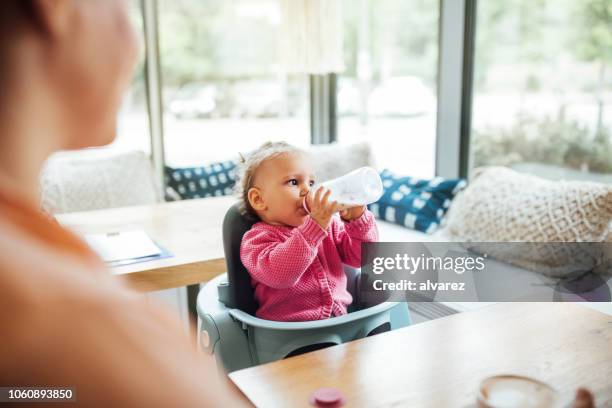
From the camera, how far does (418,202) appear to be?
2160mm

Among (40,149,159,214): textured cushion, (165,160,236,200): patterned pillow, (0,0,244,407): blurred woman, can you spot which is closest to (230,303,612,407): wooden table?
(0,0,244,407): blurred woman

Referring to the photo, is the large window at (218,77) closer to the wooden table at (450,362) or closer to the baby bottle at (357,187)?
the baby bottle at (357,187)

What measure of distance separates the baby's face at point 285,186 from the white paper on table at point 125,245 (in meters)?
0.48

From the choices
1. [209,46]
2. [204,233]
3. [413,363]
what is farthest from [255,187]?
[209,46]

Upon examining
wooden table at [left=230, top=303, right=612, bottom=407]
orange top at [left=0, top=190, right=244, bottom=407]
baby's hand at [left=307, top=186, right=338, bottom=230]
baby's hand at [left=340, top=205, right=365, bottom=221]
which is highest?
orange top at [left=0, top=190, right=244, bottom=407]

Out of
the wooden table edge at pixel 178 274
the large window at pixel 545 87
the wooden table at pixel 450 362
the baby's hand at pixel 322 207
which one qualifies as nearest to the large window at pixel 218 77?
the large window at pixel 545 87

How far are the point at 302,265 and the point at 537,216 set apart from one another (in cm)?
92

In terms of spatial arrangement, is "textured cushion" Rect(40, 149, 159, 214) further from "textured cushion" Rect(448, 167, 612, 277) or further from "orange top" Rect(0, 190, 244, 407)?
"orange top" Rect(0, 190, 244, 407)

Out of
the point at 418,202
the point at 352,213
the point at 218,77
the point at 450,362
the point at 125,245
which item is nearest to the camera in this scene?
the point at 450,362

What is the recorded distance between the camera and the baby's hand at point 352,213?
109cm

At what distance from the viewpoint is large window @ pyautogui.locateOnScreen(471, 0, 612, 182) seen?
1.87m

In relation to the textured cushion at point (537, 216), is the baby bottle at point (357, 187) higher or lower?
higher

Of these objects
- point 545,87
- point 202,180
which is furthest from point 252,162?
point 202,180

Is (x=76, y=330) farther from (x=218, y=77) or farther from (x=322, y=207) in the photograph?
(x=218, y=77)
